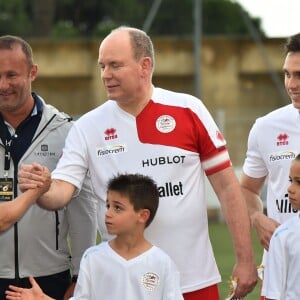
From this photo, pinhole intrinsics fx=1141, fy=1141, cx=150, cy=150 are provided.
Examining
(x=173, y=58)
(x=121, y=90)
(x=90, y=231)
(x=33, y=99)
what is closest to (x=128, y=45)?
(x=121, y=90)

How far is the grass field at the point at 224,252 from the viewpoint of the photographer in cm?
1102

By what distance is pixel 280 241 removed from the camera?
5629 millimetres

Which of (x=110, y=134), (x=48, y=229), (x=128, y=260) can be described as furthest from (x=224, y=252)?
(x=128, y=260)

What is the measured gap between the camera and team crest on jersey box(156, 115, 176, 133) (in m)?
6.07

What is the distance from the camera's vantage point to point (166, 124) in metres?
6.07

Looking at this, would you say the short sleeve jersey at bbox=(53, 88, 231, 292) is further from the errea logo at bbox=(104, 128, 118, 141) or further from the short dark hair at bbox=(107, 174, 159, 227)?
the short dark hair at bbox=(107, 174, 159, 227)

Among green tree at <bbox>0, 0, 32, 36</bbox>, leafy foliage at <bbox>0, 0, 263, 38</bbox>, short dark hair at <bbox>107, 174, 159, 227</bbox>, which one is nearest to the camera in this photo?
short dark hair at <bbox>107, 174, 159, 227</bbox>

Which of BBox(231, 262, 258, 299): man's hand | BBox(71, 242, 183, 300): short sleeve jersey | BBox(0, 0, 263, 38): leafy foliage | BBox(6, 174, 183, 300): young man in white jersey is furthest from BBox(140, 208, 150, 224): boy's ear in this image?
BBox(0, 0, 263, 38): leafy foliage

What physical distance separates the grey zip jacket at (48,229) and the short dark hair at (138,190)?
0.65 m

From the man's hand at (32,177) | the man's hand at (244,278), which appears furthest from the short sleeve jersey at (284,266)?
the man's hand at (32,177)

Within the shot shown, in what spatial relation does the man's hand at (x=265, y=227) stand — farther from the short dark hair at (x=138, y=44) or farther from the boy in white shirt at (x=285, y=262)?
the short dark hair at (x=138, y=44)

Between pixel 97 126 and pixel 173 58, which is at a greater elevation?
pixel 173 58

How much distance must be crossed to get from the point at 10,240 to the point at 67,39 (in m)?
21.1

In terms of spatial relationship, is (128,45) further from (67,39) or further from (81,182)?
(67,39)
